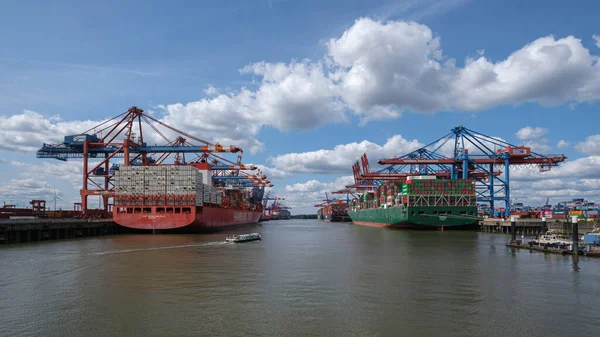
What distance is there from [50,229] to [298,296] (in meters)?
48.1

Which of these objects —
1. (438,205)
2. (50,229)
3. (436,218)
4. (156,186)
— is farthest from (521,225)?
(50,229)

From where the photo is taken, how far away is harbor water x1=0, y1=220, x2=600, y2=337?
15664 millimetres

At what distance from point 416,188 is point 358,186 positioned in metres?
57.2

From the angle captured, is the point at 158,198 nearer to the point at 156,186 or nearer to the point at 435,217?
the point at 156,186

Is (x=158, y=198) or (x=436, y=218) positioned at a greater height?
(x=158, y=198)

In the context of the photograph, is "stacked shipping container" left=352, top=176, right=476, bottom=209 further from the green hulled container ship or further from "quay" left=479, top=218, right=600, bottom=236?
"quay" left=479, top=218, right=600, bottom=236

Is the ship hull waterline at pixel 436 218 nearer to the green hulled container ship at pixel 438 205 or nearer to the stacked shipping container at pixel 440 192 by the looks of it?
the green hulled container ship at pixel 438 205

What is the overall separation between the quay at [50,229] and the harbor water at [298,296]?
55.2ft

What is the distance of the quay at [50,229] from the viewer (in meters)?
48.2

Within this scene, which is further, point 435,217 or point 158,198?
point 435,217

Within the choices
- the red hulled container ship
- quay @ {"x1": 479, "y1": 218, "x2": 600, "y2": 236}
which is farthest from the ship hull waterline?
the red hulled container ship

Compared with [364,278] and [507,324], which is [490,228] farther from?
[507,324]

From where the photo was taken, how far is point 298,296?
20.6 meters

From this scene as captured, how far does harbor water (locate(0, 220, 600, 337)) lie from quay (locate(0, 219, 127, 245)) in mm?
16826
